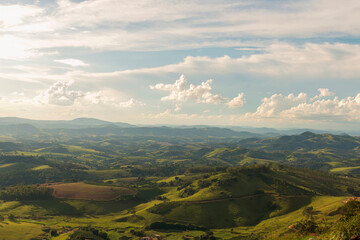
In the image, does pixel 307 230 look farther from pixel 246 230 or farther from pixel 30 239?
pixel 30 239

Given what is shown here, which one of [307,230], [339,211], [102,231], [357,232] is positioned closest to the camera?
[357,232]

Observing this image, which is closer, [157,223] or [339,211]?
[339,211]

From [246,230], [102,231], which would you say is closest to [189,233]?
[246,230]

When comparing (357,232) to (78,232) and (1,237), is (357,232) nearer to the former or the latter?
(78,232)

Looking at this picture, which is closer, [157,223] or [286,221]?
[286,221]

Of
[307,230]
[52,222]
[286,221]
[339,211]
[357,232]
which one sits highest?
[357,232]

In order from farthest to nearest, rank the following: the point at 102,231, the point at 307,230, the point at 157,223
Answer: the point at 157,223
the point at 102,231
the point at 307,230

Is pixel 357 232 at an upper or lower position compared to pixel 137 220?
upper

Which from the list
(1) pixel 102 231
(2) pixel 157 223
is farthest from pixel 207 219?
(1) pixel 102 231

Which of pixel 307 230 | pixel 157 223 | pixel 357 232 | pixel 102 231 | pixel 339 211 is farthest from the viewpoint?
pixel 157 223
